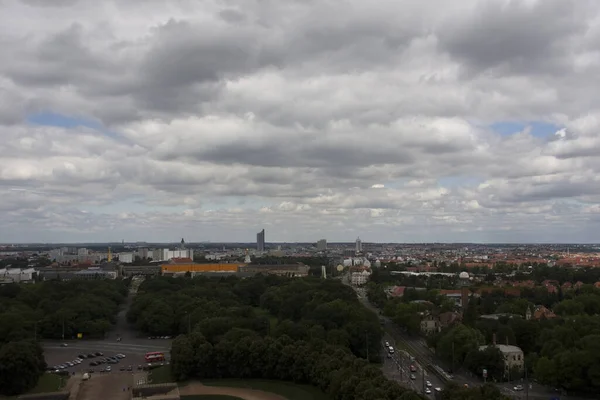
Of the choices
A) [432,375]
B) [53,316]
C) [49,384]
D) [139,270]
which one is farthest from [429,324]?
[139,270]

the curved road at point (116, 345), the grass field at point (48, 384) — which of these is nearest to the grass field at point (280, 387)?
the grass field at point (48, 384)

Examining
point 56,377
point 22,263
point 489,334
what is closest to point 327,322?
point 489,334

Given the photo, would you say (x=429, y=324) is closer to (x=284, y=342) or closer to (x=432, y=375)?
(x=432, y=375)

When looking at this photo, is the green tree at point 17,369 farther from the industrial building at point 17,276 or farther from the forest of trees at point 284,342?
the industrial building at point 17,276

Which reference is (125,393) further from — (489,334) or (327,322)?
(489,334)

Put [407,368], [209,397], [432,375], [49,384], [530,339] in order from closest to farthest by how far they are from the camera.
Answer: [209,397], [49,384], [432,375], [407,368], [530,339]
